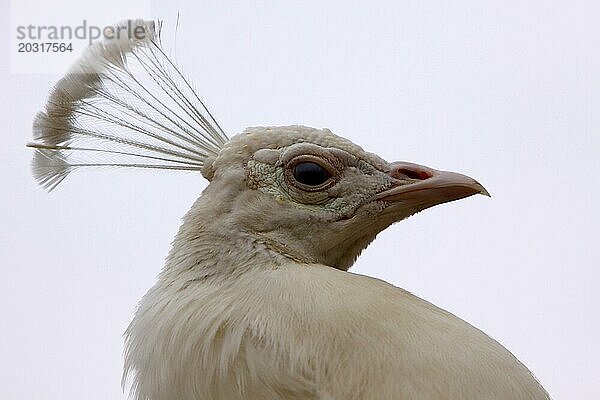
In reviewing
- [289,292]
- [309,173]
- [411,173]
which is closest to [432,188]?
[411,173]

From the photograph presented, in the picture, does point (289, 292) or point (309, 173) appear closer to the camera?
point (289, 292)

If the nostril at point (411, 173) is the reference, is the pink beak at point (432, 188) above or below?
below

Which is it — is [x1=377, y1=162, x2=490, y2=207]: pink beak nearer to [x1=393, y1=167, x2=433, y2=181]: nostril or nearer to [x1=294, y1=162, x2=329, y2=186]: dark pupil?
[x1=393, y1=167, x2=433, y2=181]: nostril

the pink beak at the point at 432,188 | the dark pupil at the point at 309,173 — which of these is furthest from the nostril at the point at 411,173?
the dark pupil at the point at 309,173

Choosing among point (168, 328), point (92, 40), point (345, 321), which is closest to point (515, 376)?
point (345, 321)

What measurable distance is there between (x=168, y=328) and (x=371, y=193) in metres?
0.54

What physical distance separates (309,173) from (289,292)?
1.06 feet

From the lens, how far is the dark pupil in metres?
1.60

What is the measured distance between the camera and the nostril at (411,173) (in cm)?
164

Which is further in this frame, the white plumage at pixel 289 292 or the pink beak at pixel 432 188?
the pink beak at pixel 432 188

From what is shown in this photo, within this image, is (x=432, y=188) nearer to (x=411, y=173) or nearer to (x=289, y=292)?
(x=411, y=173)

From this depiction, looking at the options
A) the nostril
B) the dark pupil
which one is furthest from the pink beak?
the dark pupil

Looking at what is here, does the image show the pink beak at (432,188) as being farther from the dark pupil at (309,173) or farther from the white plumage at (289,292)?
→ the dark pupil at (309,173)

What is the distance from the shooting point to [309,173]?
63.2 inches
